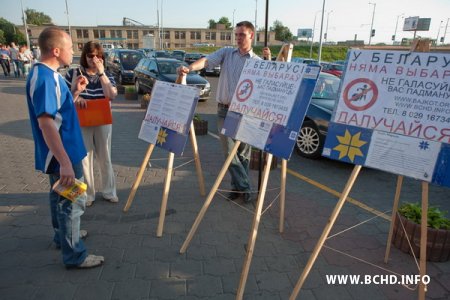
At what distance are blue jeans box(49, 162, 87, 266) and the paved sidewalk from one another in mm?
159

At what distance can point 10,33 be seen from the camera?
72.5 meters

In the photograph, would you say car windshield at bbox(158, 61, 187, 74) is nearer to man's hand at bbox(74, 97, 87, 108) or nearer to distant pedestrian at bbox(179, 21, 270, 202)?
distant pedestrian at bbox(179, 21, 270, 202)

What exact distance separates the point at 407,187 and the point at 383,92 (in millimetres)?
3488

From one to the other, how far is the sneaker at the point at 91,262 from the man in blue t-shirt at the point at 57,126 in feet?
0.38

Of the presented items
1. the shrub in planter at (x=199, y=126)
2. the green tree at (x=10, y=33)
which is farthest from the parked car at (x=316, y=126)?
the green tree at (x=10, y=33)

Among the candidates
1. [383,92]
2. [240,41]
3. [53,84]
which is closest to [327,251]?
[383,92]

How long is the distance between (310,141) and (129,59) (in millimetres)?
13591

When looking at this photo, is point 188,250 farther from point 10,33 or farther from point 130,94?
point 10,33

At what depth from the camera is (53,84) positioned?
7.31 feet

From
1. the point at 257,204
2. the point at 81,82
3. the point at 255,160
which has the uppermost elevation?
the point at 81,82

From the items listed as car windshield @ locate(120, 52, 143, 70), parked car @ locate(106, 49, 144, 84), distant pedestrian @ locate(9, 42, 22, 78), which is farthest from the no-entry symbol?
distant pedestrian @ locate(9, 42, 22, 78)

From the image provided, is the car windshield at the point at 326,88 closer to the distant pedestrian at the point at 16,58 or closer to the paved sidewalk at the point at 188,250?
the paved sidewalk at the point at 188,250

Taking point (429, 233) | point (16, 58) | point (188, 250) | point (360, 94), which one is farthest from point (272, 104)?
point (16, 58)

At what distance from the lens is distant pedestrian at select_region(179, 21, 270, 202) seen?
3.61m
